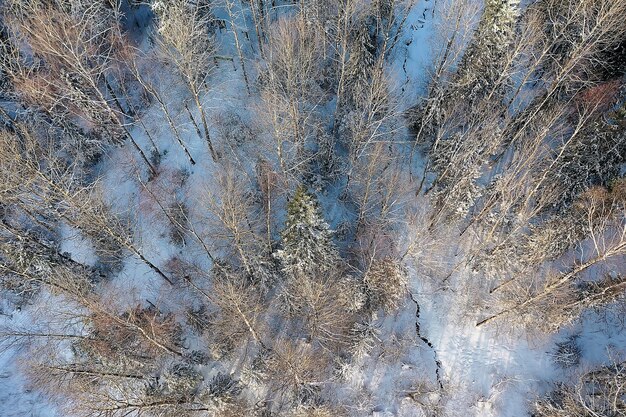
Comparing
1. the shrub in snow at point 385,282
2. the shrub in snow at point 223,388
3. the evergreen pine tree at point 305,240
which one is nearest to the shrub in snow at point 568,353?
the shrub in snow at point 385,282

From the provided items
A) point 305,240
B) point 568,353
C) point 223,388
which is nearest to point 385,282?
point 305,240

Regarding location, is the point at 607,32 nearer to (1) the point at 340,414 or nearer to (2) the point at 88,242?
(1) the point at 340,414

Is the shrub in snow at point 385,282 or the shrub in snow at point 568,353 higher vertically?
the shrub in snow at point 385,282

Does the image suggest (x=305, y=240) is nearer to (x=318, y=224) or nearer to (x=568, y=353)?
(x=318, y=224)

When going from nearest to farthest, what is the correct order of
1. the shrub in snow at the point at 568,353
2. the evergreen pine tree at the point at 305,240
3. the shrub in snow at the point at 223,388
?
1. the evergreen pine tree at the point at 305,240
2. the shrub in snow at the point at 223,388
3. the shrub in snow at the point at 568,353

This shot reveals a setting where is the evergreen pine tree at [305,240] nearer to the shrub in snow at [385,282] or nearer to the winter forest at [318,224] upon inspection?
the winter forest at [318,224]

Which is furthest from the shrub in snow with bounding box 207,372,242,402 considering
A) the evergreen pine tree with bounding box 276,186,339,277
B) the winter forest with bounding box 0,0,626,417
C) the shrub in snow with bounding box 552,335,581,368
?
the shrub in snow with bounding box 552,335,581,368
